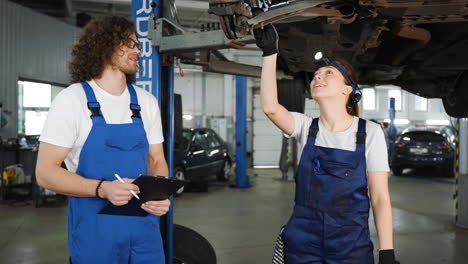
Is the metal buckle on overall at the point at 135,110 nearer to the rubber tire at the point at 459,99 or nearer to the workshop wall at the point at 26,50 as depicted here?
the rubber tire at the point at 459,99

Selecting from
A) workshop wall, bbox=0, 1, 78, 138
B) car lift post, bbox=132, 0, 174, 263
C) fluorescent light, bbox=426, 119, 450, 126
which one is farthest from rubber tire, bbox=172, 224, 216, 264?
fluorescent light, bbox=426, 119, 450, 126

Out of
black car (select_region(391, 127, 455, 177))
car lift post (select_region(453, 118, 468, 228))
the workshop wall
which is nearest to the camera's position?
car lift post (select_region(453, 118, 468, 228))

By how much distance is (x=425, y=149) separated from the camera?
9.95 meters

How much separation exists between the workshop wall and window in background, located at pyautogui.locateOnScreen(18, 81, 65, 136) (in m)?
0.96

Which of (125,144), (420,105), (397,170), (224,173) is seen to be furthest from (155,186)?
(420,105)

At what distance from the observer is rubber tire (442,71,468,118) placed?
377 centimetres

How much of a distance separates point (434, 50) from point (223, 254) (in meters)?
2.73

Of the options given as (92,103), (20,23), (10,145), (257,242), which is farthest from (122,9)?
(92,103)

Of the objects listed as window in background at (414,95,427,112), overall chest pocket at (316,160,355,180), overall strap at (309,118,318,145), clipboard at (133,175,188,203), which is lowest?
clipboard at (133,175,188,203)

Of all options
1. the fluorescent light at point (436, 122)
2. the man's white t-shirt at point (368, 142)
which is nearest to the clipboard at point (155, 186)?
the man's white t-shirt at point (368, 142)

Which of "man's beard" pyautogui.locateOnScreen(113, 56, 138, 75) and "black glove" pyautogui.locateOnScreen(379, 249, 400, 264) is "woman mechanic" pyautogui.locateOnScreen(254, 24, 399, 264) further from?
"man's beard" pyautogui.locateOnScreen(113, 56, 138, 75)

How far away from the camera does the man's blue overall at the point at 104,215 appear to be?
1503 mm

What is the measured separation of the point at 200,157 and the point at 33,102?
5.26 metres

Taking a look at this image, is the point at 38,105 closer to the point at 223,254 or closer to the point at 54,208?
the point at 54,208
